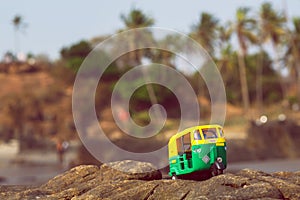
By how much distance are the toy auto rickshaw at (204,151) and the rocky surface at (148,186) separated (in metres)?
0.69

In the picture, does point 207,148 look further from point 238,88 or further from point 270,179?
point 238,88

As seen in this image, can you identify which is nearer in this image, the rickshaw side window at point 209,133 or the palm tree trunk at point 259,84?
the rickshaw side window at point 209,133

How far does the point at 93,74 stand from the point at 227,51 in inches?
1214

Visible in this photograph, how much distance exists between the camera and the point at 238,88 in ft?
427

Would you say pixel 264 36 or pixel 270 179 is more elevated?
pixel 264 36

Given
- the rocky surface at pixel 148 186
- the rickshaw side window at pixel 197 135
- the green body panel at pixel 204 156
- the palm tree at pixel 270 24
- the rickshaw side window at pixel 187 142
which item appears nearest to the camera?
the rocky surface at pixel 148 186

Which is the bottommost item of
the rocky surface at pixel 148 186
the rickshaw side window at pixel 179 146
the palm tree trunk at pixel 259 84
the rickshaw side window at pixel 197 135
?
the rocky surface at pixel 148 186

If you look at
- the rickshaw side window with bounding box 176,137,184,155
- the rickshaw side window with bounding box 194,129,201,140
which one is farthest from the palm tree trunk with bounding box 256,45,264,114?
the rickshaw side window with bounding box 194,129,201,140

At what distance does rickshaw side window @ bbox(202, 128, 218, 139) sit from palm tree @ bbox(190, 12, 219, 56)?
96547 millimetres

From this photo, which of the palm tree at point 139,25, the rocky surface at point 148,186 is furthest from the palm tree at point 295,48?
the rocky surface at point 148,186

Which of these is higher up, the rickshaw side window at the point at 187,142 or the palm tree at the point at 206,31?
the palm tree at the point at 206,31

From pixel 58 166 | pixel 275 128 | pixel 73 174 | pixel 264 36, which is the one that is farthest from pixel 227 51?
pixel 73 174

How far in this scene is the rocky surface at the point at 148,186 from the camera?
15523 mm

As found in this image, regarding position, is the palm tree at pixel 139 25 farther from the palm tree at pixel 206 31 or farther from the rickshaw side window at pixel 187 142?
the rickshaw side window at pixel 187 142
